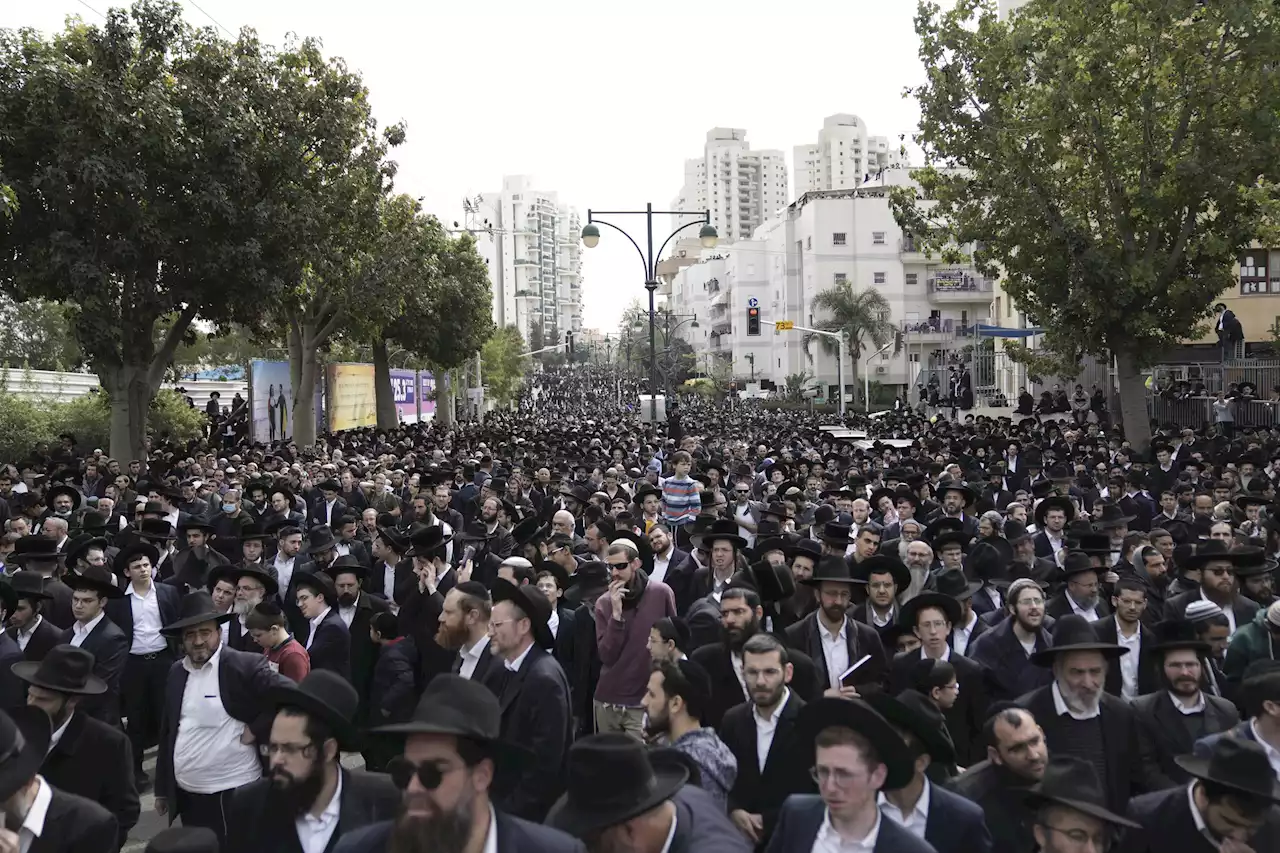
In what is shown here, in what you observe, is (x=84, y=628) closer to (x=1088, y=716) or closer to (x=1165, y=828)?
(x=1088, y=716)

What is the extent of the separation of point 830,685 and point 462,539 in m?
5.06

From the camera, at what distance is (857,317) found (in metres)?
76.4

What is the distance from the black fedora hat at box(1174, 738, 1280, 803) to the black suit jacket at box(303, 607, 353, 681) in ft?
16.7

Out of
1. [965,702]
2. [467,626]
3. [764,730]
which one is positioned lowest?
[965,702]

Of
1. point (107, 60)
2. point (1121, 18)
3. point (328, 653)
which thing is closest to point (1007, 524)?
point (328, 653)

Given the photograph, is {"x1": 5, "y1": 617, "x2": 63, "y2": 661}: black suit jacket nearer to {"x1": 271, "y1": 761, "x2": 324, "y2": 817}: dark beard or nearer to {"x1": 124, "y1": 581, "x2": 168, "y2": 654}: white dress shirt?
{"x1": 124, "y1": 581, "x2": 168, "y2": 654}: white dress shirt

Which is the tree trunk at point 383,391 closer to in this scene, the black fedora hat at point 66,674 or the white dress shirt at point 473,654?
the white dress shirt at point 473,654

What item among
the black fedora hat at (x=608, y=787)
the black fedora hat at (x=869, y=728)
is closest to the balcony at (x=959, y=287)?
the black fedora hat at (x=869, y=728)

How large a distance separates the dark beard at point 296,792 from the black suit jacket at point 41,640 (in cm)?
395

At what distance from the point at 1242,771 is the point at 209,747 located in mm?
4384

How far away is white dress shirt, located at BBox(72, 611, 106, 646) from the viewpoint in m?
7.47

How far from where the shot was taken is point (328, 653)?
7.88 meters

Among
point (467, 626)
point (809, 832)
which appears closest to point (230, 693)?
point (467, 626)

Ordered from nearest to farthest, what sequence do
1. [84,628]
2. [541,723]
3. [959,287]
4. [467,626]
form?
[541,723], [467,626], [84,628], [959,287]
